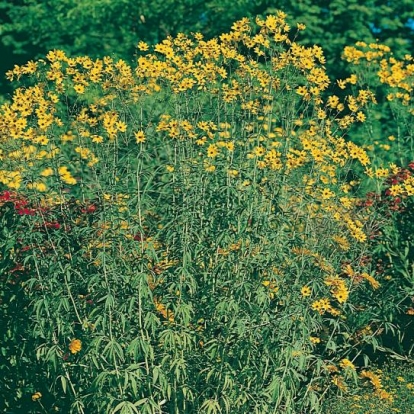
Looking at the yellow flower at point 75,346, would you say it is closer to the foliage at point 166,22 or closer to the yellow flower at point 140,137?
the yellow flower at point 140,137

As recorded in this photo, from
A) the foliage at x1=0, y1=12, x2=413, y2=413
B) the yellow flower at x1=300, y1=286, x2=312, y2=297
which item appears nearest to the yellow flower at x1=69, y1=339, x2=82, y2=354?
the foliage at x1=0, y1=12, x2=413, y2=413

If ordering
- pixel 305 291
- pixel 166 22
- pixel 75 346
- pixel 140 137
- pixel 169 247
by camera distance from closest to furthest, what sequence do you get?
pixel 140 137, pixel 75 346, pixel 305 291, pixel 169 247, pixel 166 22

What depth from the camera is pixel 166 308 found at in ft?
16.8

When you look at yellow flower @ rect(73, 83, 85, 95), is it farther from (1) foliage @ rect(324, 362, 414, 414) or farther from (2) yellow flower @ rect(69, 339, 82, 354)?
(1) foliage @ rect(324, 362, 414, 414)

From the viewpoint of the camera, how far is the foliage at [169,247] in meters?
5.13

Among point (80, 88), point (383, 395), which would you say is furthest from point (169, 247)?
point (383, 395)

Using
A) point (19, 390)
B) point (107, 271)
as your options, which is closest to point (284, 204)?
point (107, 271)

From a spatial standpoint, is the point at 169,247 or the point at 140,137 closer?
the point at 140,137

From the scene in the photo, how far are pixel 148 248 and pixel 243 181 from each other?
90 centimetres

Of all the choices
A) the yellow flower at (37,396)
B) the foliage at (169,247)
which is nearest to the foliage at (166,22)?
the foliage at (169,247)

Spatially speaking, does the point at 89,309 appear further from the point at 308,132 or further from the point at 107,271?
the point at 308,132

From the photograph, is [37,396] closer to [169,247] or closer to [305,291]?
[169,247]

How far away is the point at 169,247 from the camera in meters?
5.44

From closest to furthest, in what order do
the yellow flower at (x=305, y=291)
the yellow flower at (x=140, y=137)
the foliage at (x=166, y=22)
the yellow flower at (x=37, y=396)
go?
the yellow flower at (x=140, y=137) → the yellow flower at (x=305, y=291) → the yellow flower at (x=37, y=396) → the foliage at (x=166, y=22)
